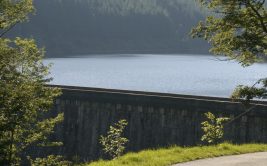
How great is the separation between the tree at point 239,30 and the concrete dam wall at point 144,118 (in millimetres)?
17846

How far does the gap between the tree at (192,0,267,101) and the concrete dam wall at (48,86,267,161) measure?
1785cm

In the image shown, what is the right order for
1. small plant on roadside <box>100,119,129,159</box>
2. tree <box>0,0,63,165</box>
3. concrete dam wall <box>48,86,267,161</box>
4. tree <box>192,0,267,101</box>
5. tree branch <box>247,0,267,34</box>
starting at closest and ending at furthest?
tree branch <box>247,0,267,34</box>
tree <box>192,0,267,101</box>
small plant on roadside <box>100,119,129,159</box>
tree <box>0,0,63,165</box>
concrete dam wall <box>48,86,267,161</box>

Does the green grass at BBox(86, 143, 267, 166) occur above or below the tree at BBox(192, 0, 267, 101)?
below

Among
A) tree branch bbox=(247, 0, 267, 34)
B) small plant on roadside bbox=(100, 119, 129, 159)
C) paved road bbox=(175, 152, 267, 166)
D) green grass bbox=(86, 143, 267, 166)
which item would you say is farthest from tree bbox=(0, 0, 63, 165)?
tree branch bbox=(247, 0, 267, 34)

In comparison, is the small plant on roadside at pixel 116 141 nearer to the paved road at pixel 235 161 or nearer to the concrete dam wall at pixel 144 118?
the paved road at pixel 235 161

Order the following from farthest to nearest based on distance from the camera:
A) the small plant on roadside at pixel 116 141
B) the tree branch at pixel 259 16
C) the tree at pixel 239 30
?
1. the small plant on roadside at pixel 116 141
2. the tree at pixel 239 30
3. the tree branch at pixel 259 16

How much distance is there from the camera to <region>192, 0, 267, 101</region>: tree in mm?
15836

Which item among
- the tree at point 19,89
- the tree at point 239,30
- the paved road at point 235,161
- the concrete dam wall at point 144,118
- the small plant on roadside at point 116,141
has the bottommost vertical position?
the concrete dam wall at point 144,118

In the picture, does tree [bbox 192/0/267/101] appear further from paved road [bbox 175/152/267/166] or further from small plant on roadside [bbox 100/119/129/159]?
small plant on roadside [bbox 100/119/129/159]

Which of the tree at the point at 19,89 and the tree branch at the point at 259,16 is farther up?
the tree branch at the point at 259,16

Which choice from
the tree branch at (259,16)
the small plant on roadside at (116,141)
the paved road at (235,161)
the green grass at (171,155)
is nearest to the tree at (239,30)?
the tree branch at (259,16)

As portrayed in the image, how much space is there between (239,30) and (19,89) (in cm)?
921

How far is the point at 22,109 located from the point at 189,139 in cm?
2060

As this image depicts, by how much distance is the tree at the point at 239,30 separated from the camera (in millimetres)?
15836
